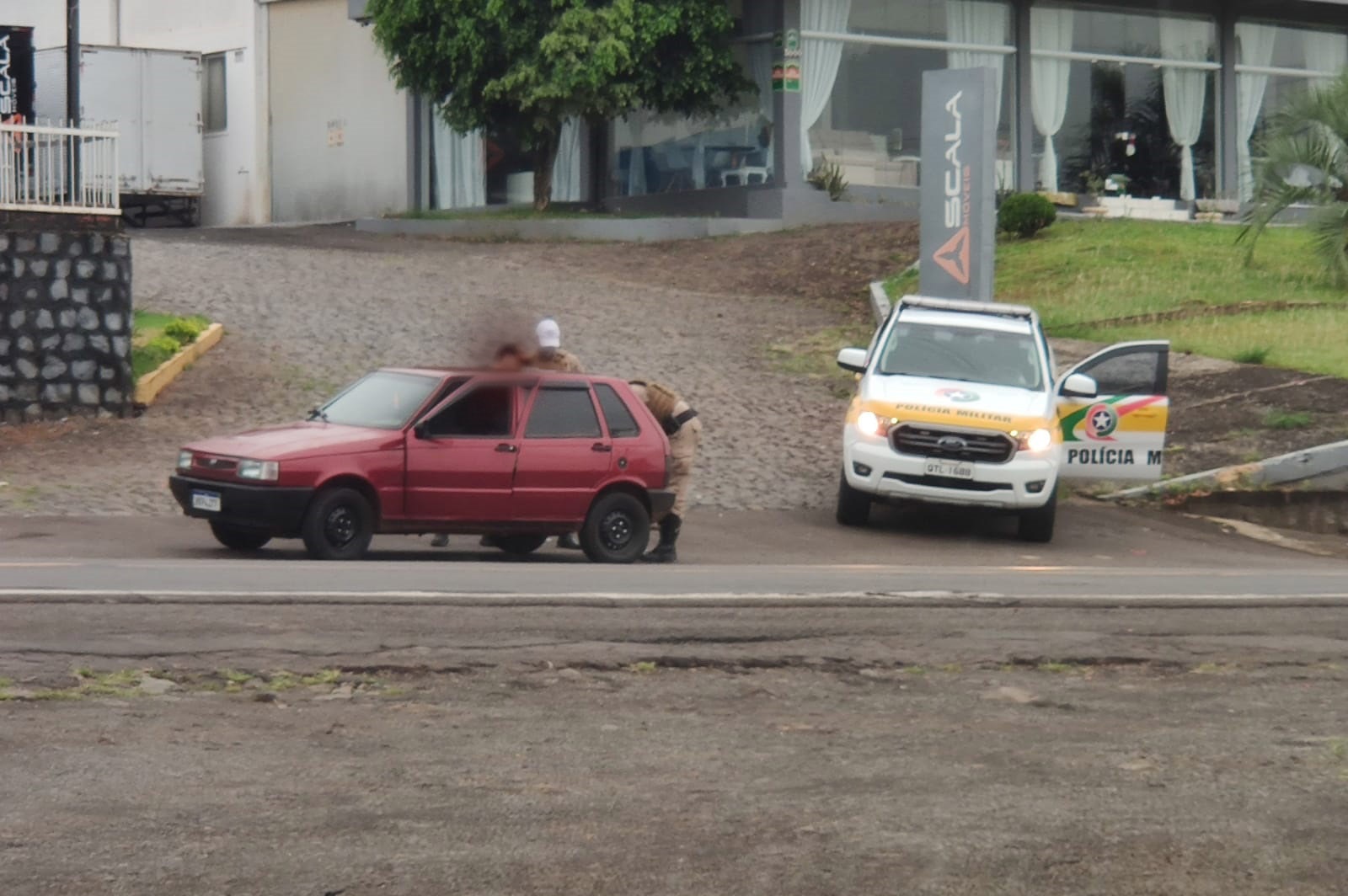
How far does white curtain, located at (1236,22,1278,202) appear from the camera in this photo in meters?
40.6

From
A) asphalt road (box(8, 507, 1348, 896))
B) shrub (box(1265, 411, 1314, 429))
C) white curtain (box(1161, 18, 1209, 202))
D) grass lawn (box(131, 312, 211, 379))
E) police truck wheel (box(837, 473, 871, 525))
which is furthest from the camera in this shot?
white curtain (box(1161, 18, 1209, 202))

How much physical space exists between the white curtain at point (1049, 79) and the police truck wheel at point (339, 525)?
89.8 ft

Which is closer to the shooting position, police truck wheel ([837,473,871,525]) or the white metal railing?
police truck wheel ([837,473,871,525])

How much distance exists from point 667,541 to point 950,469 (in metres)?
3.01

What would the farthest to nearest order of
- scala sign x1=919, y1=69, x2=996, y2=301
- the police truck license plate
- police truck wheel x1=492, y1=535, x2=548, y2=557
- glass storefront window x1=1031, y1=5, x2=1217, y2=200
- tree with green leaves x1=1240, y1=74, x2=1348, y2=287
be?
glass storefront window x1=1031, y1=5, x2=1217, y2=200 < tree with green leaves x1=1240, y1=74, x2=1348, y2=287 < scala sign x1=919, y1=69, x2=996, y2=301 < the police truck license plate < police truck wheel x1=492, y1=535, x2=548, y2=557

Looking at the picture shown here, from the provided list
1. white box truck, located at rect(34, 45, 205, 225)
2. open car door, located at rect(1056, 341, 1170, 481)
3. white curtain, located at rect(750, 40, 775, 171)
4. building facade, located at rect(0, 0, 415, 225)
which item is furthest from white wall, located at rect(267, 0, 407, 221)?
open car door, located at rect(1056, 341, 1170, 481)

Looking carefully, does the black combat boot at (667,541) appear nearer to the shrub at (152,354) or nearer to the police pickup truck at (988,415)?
the police pickup truck at (988,415)

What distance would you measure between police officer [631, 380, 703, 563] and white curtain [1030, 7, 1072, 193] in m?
24.6

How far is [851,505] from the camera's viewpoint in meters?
16.9

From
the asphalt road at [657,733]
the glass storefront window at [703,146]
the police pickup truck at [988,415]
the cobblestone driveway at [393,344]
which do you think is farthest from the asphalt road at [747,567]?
the glass storefront window at [703,146]

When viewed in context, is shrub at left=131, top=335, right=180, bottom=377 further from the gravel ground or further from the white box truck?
the white box truck

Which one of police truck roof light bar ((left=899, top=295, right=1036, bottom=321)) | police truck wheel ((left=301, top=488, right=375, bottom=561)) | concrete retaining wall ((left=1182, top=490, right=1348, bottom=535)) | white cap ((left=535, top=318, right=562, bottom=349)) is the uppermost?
police truck roof light bar ((left=899, top=295, right=1036, bottom=321))

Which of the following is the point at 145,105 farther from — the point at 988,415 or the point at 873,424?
the point at 988,415

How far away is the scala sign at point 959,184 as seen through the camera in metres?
22.6
